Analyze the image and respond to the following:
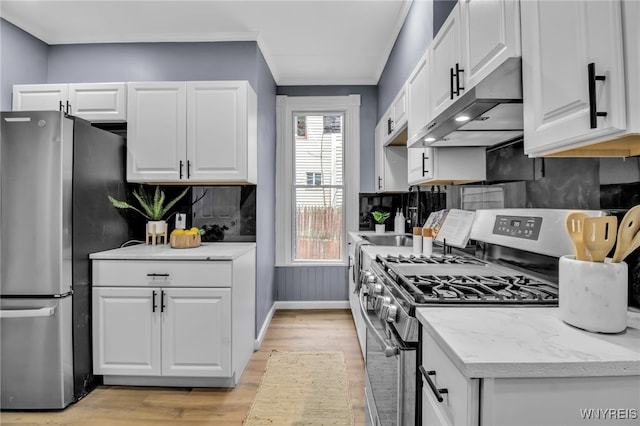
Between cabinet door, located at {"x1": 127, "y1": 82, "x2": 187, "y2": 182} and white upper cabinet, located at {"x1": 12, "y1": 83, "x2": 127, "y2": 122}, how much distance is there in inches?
5.3

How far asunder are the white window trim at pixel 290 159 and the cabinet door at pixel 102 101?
1731 millimetres

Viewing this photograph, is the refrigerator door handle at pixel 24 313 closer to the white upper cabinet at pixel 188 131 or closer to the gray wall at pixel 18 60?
the white upper cabinet at pixel 188 131

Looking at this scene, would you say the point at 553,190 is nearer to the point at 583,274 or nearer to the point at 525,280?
the point at 525,280

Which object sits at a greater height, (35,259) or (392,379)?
(35,259)

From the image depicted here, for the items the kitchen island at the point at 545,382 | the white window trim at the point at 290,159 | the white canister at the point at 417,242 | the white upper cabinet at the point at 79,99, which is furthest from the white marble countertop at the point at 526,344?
the white window trim at the point at 290,159

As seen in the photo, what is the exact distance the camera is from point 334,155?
4.16 meters

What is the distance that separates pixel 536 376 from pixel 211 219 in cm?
278

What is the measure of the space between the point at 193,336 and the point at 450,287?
5.77 feet

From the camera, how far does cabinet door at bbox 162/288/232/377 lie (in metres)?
2.22

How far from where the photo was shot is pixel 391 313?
3.78 ft

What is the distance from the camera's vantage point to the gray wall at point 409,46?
7.09 ft

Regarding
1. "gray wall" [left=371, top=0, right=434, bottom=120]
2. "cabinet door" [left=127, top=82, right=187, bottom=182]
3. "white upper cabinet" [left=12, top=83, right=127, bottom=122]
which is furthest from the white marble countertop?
"white upper cabinet" [left=12, top=83, right=127, bottom=122]

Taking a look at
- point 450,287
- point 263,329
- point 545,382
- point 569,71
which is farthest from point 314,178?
point 545,382

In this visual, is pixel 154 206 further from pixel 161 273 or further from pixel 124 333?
pixel 124 333
